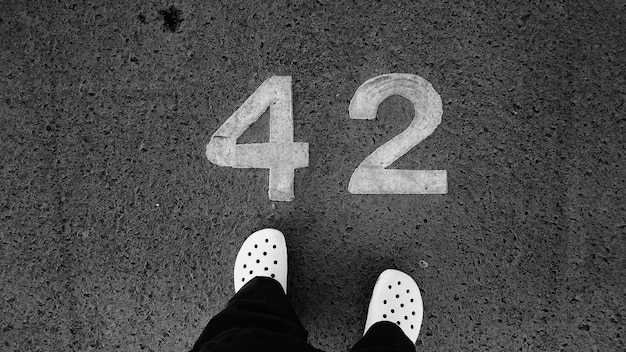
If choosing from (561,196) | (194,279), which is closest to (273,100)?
(194,279)

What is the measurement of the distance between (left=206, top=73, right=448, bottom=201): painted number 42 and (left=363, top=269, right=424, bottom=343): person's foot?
450mm

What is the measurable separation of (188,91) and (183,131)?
21 centimetres

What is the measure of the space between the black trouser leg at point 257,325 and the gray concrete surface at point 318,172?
0.68 feet

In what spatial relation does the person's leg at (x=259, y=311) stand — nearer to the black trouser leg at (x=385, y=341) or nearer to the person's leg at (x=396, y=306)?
the black trouser leg at (x=385, y=341)

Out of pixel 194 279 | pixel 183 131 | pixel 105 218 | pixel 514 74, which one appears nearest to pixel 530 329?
pixel 514 74

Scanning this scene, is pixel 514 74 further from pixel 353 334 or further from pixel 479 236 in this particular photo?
pixel 353 334

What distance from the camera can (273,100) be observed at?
238 cm

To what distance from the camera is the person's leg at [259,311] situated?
6.10ft

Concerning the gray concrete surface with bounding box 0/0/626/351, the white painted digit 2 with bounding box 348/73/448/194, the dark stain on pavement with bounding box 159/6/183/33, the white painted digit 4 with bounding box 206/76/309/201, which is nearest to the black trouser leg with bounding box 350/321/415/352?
the gray concrete surface with bounding box 0/0/626/351

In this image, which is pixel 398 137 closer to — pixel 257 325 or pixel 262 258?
pixel 262 258

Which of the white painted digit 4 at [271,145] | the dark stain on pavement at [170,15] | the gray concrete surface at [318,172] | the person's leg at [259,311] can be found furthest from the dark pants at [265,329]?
the dark stain on pavement at [170,15]

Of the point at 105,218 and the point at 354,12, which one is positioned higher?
the point at 354,12

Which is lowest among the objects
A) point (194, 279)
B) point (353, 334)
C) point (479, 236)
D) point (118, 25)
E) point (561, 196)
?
point (353, 334)

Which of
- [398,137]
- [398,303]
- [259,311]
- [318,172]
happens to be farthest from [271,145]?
[398,303]
